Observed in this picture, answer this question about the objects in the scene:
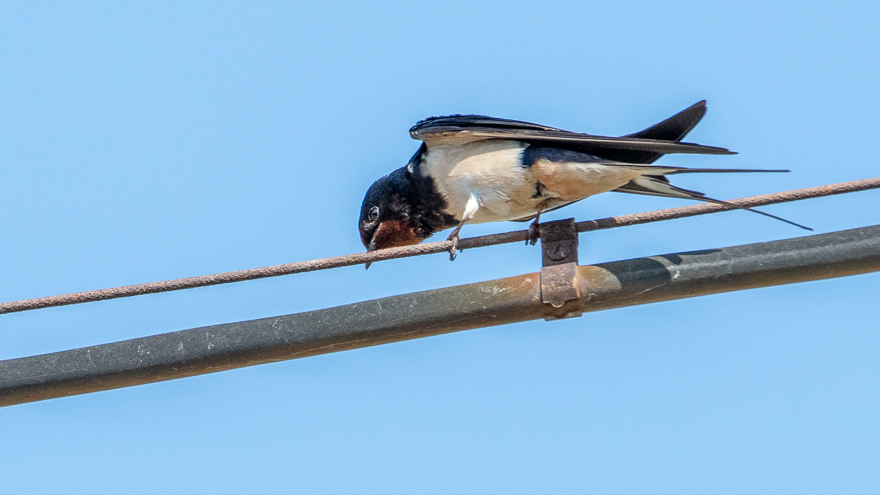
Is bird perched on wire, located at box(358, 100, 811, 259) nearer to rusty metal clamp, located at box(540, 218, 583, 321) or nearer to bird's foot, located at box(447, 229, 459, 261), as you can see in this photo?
bird's foot, located at box(447, 229, 459, 261)

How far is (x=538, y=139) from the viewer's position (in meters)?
5.04

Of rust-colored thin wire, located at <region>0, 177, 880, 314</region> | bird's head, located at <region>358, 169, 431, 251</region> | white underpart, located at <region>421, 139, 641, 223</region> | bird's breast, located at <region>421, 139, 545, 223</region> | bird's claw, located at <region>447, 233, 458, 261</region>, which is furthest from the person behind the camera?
bird's head, located at <region>358, 169, 431, 251</region>

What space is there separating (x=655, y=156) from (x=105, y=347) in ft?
9.60

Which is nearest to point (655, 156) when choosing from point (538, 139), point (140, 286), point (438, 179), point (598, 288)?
point (538, 139)

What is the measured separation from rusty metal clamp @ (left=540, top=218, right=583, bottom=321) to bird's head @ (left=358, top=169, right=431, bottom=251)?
2394mm

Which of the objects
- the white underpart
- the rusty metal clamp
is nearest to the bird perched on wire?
the white underpart

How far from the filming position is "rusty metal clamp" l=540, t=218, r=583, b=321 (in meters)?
3.09

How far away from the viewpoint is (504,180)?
202 inches

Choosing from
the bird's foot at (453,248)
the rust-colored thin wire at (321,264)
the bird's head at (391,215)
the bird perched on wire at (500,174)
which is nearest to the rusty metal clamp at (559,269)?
the rust-colored thin wire at (321,264)

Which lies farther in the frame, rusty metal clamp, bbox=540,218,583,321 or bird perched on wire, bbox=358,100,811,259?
bird perched on wire, bbox=358,100,811,259

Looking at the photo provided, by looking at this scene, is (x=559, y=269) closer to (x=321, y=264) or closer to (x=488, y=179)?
(x=321, y=264)

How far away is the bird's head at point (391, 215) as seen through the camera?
18.8ft

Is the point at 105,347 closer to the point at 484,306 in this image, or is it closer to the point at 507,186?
the point at 484,306

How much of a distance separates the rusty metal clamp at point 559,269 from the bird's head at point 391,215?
2.39 meters
